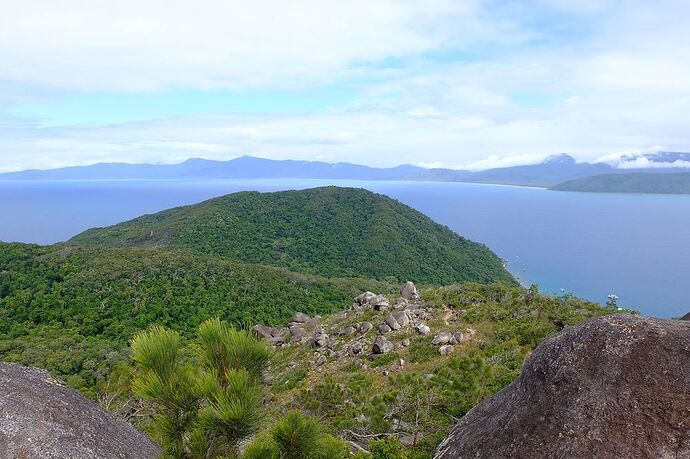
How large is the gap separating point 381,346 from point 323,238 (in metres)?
67.3

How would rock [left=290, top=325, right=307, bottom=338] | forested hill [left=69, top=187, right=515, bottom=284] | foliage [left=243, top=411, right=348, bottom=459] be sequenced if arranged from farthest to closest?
forested hill [left=69, top=187, right=515, bottom=284] < rock [left=290, top=325, right=307, bottom=338] < foliage [left=243, top=411, right=348, bottom=459]

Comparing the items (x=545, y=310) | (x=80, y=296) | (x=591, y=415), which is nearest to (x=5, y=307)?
(x=80, y=296)

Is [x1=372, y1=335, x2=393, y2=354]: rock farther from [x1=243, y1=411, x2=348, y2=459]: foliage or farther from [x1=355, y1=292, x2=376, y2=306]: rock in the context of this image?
Result: [x1=243, y1=411, x2=348, y2=459]: foliage

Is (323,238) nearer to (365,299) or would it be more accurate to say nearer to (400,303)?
(365,299)

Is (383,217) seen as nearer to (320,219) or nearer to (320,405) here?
(320,219)

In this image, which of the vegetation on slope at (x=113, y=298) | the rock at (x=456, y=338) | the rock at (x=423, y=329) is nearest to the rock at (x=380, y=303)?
the rock at (x=423, y=329)

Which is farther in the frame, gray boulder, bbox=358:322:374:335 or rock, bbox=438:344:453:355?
gray boulder, bbox=358:322:374:335

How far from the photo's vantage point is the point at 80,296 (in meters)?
→ 36.2

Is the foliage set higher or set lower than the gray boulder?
higher

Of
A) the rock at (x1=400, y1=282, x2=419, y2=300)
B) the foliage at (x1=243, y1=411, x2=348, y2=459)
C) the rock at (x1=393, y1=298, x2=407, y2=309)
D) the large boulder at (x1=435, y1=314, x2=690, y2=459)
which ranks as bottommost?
the rock at (x1=393, y1=298, x2=407, y2=309)

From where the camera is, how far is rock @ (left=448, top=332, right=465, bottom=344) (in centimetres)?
1462

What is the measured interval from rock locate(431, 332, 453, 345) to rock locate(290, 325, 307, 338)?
8.32m

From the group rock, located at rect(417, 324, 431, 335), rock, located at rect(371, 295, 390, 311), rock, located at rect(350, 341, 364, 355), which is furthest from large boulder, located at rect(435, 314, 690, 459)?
rock, located at rect(371, 295, 390, 311)

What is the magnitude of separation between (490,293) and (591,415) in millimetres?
15326
